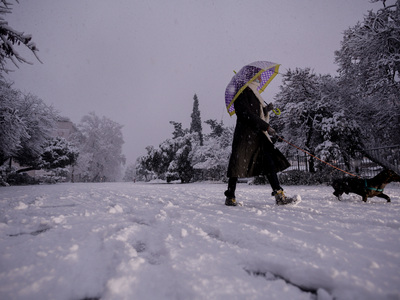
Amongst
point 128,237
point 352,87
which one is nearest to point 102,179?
point 352,87

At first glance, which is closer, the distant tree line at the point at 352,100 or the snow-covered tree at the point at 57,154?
the distant tree line at the point at 352,100

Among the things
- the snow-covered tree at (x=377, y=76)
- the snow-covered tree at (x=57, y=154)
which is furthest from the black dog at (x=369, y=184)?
the snow-covered tree at (x=57, y=154)

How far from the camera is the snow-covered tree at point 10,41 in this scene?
444 centimetres

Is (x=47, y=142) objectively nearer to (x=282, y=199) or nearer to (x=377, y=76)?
(x=282, y=199)

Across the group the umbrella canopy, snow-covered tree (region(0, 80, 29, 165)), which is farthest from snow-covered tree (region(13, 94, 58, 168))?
the umbrella canopy

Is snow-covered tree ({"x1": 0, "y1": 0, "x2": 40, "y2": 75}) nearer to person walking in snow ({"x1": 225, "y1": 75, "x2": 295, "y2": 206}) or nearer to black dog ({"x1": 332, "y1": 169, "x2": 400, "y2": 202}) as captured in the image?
person walking in snow ({"x1": 225, "y1": 75, "x2": 295, "y2": 206})

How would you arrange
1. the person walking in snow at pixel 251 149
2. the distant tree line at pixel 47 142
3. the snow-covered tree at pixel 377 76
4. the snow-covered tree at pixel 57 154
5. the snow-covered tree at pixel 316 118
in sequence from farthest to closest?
the snow-covered tree at pixel 57 154
the distant tree line at pixel 47 142
the snow-covered tree at pixel 316 118
the snow-covered tree at pixel 377 76
the person walking in snow at pixel 251 149

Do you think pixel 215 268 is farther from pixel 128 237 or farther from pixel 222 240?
pixel 128 237

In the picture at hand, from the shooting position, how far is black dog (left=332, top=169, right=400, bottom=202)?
3.29 meters

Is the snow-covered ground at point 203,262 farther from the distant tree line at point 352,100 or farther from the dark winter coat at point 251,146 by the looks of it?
the distant tree line at point 352,100

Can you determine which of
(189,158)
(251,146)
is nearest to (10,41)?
(251,146)

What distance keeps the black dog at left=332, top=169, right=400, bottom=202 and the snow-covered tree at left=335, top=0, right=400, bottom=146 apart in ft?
23.7

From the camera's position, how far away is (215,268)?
3.44 feet

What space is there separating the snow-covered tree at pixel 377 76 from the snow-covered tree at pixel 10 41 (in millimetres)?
11230
